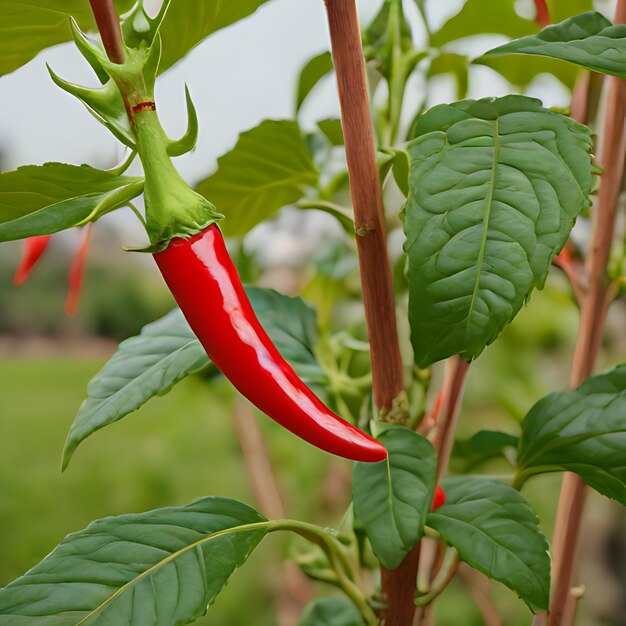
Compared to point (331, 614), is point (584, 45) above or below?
above

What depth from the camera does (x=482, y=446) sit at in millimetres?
445

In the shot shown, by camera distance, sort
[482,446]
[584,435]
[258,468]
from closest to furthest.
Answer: [584,435] → [482,446] → [258,468]

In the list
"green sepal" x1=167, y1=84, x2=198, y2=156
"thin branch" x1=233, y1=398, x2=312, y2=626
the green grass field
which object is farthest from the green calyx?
the green grass field

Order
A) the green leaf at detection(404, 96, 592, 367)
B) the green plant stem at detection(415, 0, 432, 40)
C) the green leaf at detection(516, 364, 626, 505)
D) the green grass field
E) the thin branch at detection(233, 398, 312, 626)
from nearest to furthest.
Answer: the green leaf at detection(404, 96, 592, 367)
the green leaf at detection(516, 364, 626, 505)
the green plant stem at detection(415, 0, 432, 40)
the thin branch at detection(233, 398, 312, 626)
the green grass field

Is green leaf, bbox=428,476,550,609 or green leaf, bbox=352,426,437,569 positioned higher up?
green leaf, bbox=352,426,437,569

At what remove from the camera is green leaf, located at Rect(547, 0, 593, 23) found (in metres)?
0.45

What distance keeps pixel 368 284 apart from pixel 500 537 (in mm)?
111

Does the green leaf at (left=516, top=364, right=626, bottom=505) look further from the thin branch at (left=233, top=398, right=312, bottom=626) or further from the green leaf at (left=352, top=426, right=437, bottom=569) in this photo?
the thin branch at (left=233, top=398, right=312, bottom=626)

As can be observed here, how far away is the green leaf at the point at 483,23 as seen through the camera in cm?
44

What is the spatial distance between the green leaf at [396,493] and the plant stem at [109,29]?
0.17m

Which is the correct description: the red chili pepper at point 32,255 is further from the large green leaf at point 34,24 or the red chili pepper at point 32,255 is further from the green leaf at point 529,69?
the green leaf at point 529,69

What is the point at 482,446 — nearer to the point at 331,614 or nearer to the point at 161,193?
the point at 331,614

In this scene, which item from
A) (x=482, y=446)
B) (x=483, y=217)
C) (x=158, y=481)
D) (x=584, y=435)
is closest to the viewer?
(x=483, y=217)

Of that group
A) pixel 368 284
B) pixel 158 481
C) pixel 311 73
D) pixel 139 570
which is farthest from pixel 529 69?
pixel 158 481
